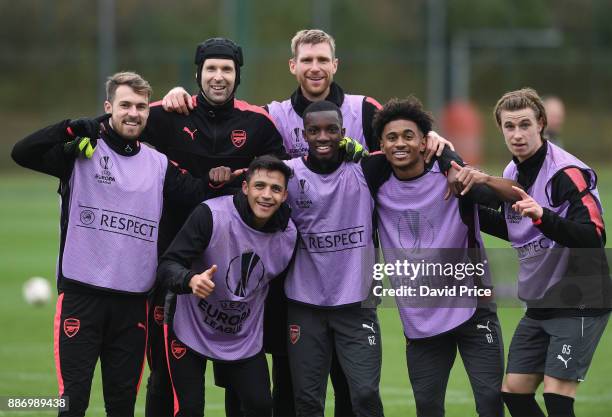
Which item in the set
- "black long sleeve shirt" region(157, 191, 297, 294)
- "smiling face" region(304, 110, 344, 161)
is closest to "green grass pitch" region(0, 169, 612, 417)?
"black long sleeve shirt" region(157, 191, 297, 294)

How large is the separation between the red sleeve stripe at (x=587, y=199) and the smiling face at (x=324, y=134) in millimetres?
1391

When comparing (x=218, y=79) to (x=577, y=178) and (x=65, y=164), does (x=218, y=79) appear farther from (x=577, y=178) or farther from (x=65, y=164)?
(x=577, y=178)

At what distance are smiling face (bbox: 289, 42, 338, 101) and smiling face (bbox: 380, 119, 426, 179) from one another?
0.76 m

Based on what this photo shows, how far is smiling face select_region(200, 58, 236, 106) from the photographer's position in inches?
281

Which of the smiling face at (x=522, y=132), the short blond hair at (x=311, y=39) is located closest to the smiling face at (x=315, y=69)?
the short blond hair at (x=311, y=39)

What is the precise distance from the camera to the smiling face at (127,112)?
268 inches

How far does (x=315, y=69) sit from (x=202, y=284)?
1864 mm

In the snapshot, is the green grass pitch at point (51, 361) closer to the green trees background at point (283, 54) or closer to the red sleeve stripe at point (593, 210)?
the red sleeve stripe at point (593, 210)

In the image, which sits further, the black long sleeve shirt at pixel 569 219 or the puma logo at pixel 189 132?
the puma logo at pixel 189 132

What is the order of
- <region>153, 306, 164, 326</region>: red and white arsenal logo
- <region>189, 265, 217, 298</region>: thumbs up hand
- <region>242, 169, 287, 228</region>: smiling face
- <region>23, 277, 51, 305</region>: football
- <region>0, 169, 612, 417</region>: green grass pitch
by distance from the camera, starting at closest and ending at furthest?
1. <region>189, 265, 217, 298</region>: thumbs up hand
2. <region>242, 169, 287, 228</region>: smiling face
3. <region>153, 306, 164, 326</region>: red and white arsenal logo
4. <region>0, 169, 612, 417</region>: green grass pitch
5. <region>23, 277, 51, 305</region>: football

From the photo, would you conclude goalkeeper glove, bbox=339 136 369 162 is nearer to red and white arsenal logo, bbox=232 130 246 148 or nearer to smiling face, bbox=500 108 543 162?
red and white arsenal logo, bbox=232 130 246 148

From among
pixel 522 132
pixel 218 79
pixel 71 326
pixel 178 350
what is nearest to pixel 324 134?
pixel 218 79

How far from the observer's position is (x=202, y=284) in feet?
20.5

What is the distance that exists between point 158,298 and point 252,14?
32.5 meters
